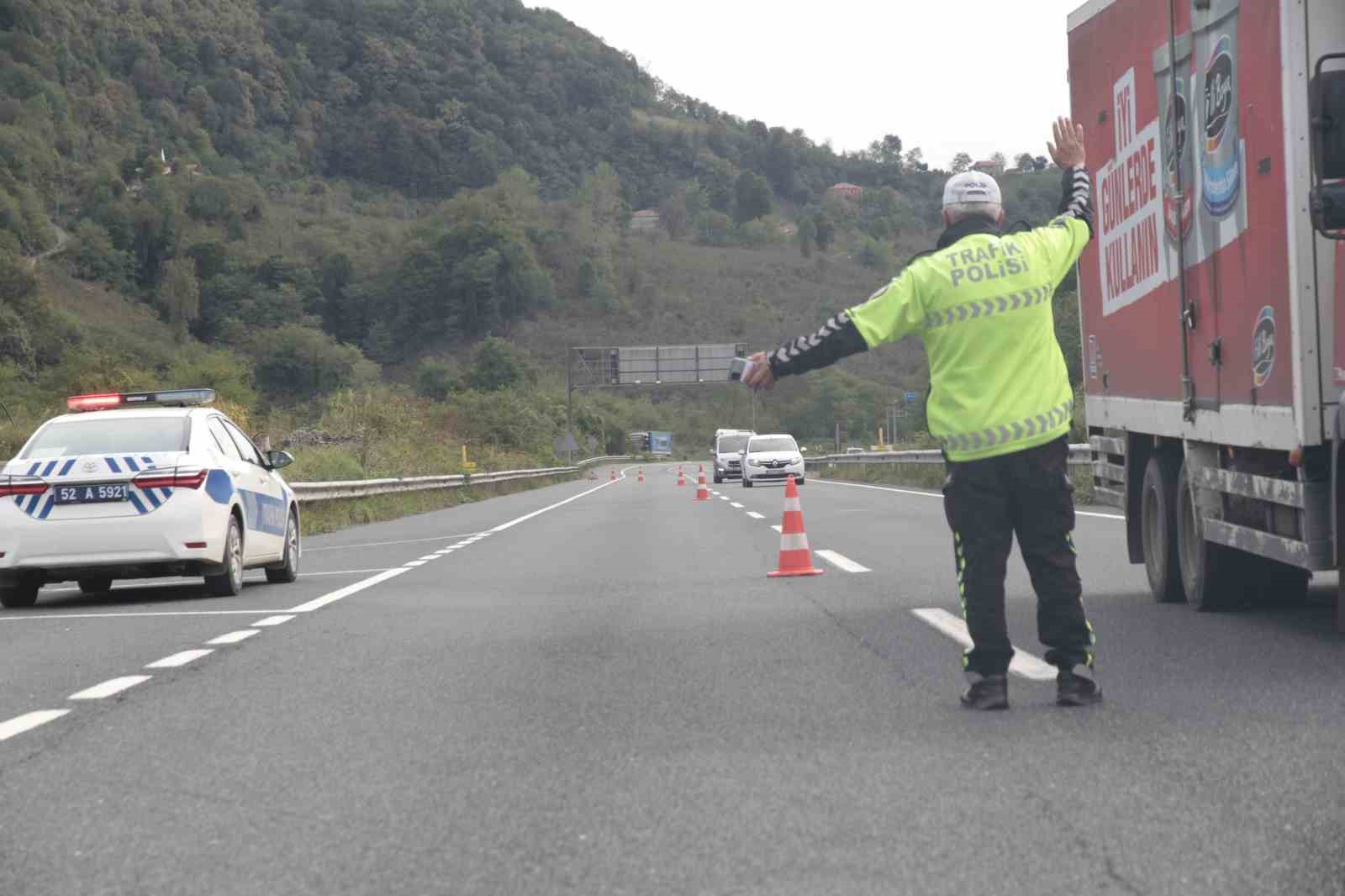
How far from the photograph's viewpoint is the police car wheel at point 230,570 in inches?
519

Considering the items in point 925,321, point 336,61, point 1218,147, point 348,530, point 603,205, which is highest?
point 336,61

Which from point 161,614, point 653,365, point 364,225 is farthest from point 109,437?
point 364,225

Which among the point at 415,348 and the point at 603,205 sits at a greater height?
the point at 603,205

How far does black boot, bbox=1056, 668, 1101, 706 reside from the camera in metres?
6.46

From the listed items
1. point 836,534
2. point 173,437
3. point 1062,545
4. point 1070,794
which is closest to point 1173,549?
point 1062,545

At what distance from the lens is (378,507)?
103 ft

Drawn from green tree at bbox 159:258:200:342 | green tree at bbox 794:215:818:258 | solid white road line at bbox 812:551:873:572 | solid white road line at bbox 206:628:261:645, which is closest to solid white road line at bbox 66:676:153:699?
solid white road line at bbox 206:628:261:645

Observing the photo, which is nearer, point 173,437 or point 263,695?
point 263,695

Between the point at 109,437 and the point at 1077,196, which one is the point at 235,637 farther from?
the point at 1077,196

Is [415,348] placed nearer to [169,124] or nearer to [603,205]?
[169,124]

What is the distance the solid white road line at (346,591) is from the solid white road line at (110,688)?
10.8 ft

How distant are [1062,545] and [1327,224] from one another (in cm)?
151

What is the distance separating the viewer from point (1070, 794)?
500cm

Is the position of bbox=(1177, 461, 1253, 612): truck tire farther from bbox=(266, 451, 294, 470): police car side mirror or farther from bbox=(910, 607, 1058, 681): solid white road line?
bbox=(266, 451, 294, 470): police car side mirror
